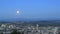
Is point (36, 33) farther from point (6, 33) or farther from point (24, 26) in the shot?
point (6, 33)

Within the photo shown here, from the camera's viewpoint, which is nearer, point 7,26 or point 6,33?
point 6,33

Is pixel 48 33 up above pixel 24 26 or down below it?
below

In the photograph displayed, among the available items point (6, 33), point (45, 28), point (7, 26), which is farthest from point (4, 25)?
point (45, 28)

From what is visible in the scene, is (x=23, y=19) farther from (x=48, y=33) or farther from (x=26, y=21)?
(x=48, y=33)

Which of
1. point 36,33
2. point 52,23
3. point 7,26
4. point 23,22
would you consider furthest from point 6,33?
point 52,23

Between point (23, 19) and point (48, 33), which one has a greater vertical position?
point (23, 19)

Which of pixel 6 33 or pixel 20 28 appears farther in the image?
pixel 20 28
